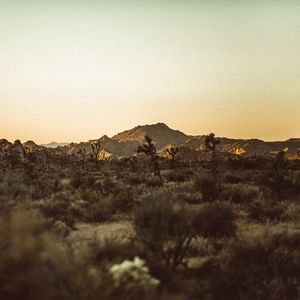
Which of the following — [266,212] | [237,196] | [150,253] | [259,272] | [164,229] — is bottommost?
[259,272]

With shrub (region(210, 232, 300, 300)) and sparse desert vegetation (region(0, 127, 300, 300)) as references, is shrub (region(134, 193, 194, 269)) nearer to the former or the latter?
sparse desert vegetation (region(0, 127, 300, 300))

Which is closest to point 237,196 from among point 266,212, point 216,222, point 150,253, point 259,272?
point 266,212

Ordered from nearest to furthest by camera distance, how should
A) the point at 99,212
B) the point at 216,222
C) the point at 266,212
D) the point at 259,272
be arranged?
the point at 259,272 < the point at 216,222 < the point at 99,212 < the point at 266,212

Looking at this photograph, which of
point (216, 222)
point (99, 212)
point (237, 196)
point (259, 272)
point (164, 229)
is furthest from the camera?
point (237, 196)

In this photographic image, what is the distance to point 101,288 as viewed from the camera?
4.95 meters

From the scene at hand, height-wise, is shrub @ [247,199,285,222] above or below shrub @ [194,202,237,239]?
below

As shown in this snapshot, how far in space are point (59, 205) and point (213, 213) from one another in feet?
19.7

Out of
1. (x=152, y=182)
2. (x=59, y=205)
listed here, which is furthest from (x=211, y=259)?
(x=152, y=182)

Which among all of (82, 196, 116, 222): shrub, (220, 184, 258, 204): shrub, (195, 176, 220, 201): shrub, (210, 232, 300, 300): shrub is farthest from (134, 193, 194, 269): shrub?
(195, 176, 220, 201): shrub

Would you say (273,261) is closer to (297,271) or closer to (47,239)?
(297,271)

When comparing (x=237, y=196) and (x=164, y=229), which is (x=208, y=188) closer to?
(x=237, y=196)

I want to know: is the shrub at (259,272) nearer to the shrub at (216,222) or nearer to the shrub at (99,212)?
the shrub at (216,222)

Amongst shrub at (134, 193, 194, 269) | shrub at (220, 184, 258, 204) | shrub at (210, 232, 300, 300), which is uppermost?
shrub at (134, 193, 194, 269)

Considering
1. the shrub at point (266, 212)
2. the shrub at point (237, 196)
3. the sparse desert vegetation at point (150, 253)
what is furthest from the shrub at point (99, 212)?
the shrub at point (237, 196)
